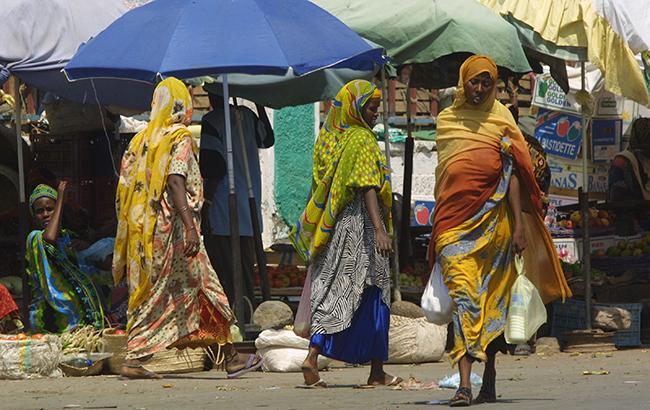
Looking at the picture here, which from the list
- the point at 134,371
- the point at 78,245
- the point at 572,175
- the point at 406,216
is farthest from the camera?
the point at 572,175

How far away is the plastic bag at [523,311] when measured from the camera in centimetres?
838

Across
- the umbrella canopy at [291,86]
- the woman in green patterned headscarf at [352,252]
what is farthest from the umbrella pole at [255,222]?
the woman in green patterned headscarf at [352,252]

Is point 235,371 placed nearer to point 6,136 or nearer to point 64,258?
point 64,258

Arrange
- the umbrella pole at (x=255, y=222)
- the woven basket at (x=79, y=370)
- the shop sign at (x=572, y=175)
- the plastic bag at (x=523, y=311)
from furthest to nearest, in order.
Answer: the shop sign at (x=572, y=175) < the umbrella pole at (x=255, y=222) < the woven basket at (x=79, y=370) < the plastic bag at (x=523, y=311)

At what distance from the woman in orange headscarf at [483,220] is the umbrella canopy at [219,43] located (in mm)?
2420

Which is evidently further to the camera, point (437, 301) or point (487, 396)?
point (437, 301)

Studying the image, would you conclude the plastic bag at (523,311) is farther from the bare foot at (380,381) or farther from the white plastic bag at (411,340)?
the white plastic bag at (411,340)

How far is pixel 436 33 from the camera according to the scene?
40.2 feet

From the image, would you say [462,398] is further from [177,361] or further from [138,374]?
[177,361]

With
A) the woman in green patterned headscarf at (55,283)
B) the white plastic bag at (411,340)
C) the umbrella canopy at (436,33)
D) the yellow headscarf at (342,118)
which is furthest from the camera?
the umbrella canopy at (436,33)

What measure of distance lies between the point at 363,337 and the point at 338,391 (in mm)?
401

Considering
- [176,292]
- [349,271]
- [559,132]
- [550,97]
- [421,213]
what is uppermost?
[550,97]

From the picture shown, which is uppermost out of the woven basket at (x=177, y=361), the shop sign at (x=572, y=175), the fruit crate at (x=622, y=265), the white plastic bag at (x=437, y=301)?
the shop sign at (x=572, y=175)

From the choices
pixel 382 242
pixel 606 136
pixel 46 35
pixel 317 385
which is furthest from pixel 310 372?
pixel 606 136
